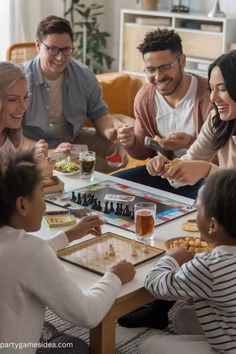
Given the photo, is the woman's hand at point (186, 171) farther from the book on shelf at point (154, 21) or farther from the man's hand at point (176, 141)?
the book on shelf at point (154, 21)

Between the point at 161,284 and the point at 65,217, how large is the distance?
1.86 ft

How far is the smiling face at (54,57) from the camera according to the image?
A: 3.16 m

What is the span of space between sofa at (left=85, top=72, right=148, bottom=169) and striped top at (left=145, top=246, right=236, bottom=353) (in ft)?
9.74

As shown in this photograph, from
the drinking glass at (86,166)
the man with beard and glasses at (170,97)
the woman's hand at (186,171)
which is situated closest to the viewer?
the woman's hand at (186,171)

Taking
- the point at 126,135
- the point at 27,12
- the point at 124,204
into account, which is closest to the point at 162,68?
the point at 126,135

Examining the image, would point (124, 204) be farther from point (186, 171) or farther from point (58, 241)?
point (58, 241)

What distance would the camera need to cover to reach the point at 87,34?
516 centimetres

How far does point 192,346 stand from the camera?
5.25 ft

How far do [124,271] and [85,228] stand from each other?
0.95 ft

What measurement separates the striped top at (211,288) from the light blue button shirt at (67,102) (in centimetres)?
179

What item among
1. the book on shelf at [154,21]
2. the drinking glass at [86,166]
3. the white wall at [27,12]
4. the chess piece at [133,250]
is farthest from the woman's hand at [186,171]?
the book on shelf at [154,21]

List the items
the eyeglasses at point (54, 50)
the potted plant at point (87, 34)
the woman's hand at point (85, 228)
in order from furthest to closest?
the potted plant at point (87, 34) < the eyeglasses at point (54, 50) < the woman's hand at point (85, 228)

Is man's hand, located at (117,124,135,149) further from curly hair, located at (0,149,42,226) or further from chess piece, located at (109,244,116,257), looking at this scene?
curly hair, located at (0,149,42,226)

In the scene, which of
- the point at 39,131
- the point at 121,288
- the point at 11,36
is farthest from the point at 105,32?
the point at 121,288
